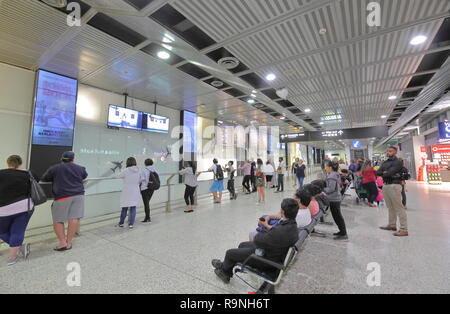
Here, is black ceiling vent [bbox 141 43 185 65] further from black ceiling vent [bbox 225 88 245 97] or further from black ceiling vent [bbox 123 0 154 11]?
black ceiling vent [bbox 225 88 245 97]

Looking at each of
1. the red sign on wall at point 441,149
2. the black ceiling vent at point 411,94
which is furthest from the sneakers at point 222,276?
the red sign on wall at point 441,149

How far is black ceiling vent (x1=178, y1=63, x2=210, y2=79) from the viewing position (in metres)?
4.55

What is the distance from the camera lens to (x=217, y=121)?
987cm

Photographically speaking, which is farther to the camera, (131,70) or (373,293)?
(131,70)

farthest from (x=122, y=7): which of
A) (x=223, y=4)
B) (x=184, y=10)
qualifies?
(x=223, y=4)

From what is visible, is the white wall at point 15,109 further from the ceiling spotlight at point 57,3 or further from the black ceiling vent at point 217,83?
the black ceiling vent at point 217,83

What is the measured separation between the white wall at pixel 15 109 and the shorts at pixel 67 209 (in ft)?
8.28

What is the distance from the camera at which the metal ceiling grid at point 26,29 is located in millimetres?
2730

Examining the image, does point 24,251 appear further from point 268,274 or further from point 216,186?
point 216,186

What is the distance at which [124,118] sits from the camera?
6.12 m

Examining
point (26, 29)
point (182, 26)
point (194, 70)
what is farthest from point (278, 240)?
point (26, 29)

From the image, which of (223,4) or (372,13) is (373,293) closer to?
(372,13)

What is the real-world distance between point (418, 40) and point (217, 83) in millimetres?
4187
